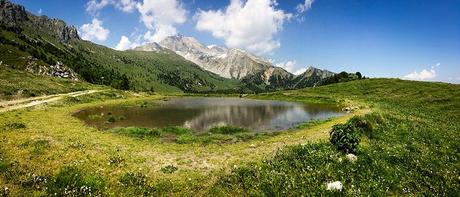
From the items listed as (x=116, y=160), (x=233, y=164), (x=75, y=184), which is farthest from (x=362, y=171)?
(x=75, y=184)

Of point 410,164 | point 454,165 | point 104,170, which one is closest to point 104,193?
point 104,170

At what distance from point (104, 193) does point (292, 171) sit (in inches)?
454

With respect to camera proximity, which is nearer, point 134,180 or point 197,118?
point 134,180

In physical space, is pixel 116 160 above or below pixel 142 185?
above

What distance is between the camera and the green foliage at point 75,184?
16453 millimetres

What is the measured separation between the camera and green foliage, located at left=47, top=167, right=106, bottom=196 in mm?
16453

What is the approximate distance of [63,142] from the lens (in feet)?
84.3

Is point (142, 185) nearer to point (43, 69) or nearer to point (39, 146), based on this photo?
point (39, 146)

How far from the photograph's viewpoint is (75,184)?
17.2 meters

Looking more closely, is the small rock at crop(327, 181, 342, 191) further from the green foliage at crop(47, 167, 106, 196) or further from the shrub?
the green foliage at crop(47, 167, 106, 196)

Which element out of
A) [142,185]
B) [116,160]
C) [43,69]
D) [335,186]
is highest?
[43,69]

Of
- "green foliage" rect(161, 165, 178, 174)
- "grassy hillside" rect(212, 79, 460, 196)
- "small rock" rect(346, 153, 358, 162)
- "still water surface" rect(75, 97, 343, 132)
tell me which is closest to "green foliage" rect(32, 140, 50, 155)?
"green foliage" rect(161, 165, 178, 174)

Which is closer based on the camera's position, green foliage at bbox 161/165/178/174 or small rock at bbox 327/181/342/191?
small rock at bbox 327/181/342/191

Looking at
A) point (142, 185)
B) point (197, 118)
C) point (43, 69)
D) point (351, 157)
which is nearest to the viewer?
point (142, 185)
